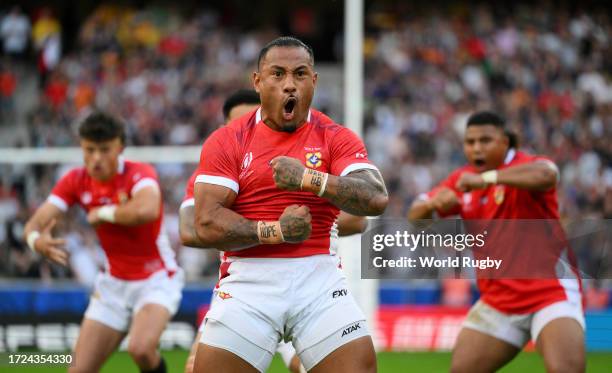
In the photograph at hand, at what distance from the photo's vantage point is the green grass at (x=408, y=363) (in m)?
12.2

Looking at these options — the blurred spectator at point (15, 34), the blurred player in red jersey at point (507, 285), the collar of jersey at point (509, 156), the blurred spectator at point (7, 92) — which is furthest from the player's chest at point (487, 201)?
the blurred spectator at point (15, 34)

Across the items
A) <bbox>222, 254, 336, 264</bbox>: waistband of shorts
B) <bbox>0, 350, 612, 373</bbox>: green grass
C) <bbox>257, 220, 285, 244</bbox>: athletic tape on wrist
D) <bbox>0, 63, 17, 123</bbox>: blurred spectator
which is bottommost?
<bbox>0, 350, 612, 373</bbox>: green grass

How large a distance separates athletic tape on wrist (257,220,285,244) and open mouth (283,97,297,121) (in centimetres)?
63

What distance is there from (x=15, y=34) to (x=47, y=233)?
16.6m

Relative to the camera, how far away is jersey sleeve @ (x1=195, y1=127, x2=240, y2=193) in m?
5.43

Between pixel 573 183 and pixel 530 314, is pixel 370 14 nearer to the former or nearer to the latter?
pixel 573 183

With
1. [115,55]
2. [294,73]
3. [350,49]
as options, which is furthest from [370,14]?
[294,73]

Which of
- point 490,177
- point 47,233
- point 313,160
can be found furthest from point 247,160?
point 47,233

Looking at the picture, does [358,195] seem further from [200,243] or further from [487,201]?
[487,201]

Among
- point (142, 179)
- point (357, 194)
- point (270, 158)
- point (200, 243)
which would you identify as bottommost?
point (200, 243)

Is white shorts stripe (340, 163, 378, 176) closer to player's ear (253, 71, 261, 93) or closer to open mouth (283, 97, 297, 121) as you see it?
open mouth (283, 97, 297, 121)

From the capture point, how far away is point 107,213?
8.30 metres

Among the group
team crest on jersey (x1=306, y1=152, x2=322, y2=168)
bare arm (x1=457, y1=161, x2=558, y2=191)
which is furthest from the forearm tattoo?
bare arm (x1=457, y1=161, x2=558, y2=191)

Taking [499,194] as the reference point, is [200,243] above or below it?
below
